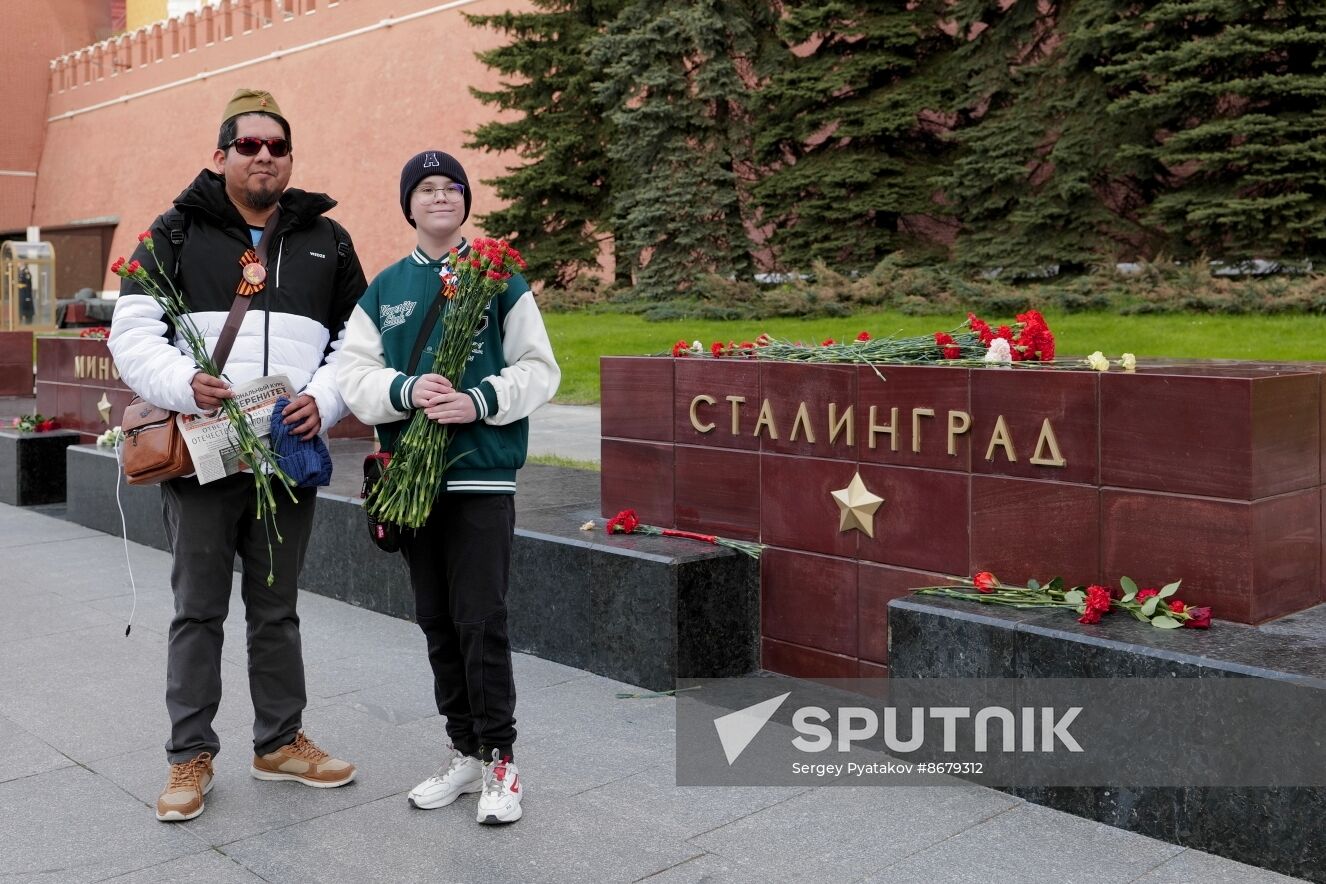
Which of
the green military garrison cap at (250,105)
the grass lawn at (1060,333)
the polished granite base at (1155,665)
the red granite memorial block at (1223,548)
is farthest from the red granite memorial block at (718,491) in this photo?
the grass lawn at (1060,333)

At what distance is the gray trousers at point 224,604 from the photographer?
11.1 ft

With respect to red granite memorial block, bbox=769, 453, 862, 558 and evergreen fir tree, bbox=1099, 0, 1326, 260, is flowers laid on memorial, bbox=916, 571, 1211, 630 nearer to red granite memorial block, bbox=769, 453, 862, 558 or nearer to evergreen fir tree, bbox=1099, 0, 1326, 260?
red granite memorial block, bbox=769, 453, 862, 558

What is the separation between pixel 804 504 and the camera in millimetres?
4430

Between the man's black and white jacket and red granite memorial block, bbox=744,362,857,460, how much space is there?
1.58 m

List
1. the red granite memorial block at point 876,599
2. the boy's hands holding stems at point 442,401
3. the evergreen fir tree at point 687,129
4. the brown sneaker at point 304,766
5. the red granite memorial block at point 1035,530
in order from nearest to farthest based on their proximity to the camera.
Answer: the boy's hands holding stems at point 442,401 < the brown sneaker at point 304,766 < the red granite memorial block at point 1035,530 < the red granite memorial block at point 876,599 < the evergreen fir tree at point 687,129

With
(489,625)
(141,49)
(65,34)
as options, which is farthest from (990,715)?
(65,34)

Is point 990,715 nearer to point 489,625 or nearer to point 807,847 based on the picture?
point 807,847

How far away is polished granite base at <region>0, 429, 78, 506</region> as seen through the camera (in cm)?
→ 898

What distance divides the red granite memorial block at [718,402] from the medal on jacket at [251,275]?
1788 mm

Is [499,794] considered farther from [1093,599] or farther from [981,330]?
[981,330]

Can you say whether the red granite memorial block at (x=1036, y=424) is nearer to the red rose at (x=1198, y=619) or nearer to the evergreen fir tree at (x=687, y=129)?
the red rose at (x=1198, y=619)

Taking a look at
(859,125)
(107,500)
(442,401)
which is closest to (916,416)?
(442,401)

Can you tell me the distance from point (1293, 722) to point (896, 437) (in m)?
1.56

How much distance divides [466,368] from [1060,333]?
996 centimetres
